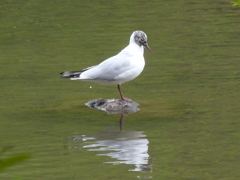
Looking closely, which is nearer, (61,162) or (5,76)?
(61,162)

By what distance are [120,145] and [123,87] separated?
3.25m

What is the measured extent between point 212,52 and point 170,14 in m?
3.83

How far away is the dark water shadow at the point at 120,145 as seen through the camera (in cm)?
647

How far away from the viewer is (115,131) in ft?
25.7

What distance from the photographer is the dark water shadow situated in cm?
647

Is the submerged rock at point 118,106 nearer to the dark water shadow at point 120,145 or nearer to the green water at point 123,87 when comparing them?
the green water at point 123,87

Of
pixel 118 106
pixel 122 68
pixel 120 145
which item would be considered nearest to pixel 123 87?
pixel 118 106

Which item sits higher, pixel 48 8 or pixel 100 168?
pixel 48 8

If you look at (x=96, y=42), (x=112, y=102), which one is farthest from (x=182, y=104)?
(x=96, y=42)

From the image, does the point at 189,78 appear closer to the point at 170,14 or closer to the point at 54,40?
the point at 54,40

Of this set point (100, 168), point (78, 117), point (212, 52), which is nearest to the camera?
point (100, 168)

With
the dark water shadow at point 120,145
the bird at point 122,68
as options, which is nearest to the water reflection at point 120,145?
the dark water shadow at point 120,145

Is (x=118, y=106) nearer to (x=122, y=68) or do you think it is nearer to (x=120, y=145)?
(x=122, y=68)

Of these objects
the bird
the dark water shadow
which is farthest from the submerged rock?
the dark water shadow
